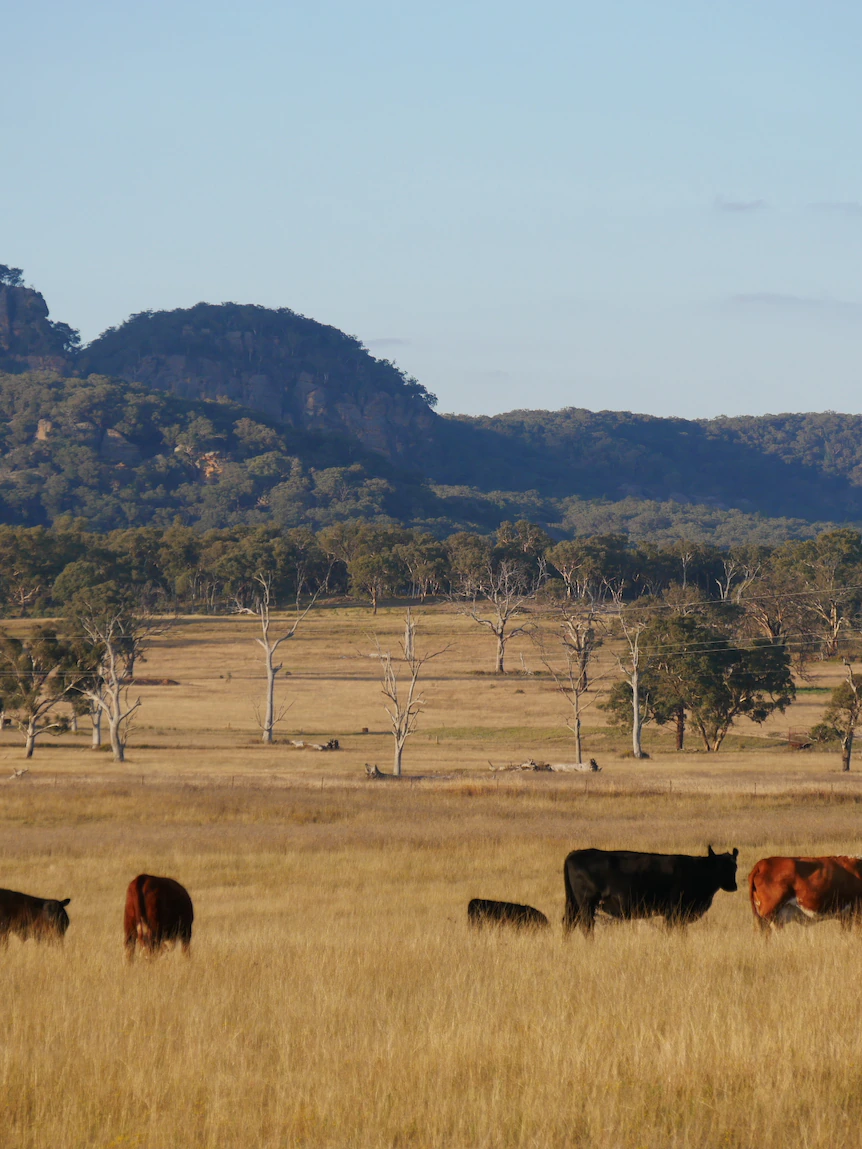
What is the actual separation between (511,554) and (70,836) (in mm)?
121855

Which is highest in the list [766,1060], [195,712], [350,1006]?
[766,1060]

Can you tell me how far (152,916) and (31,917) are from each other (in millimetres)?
1642

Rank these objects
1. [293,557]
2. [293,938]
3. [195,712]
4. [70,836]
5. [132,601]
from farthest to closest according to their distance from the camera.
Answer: [293,557], [132,601], [195,712], [70,836], [293,938]

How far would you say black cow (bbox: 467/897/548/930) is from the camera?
48.4 ft

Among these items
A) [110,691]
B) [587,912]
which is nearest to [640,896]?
[587,912]

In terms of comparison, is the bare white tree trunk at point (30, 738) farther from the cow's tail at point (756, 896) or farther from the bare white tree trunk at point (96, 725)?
the cow's tail at point (756, 896)

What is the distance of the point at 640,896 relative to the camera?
13.5 m

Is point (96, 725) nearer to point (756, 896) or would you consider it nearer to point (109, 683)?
point (109, 683)

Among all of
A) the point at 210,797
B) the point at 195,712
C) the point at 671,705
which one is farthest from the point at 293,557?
the point at 210,797

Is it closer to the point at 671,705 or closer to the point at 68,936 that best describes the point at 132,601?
the point at 671,705

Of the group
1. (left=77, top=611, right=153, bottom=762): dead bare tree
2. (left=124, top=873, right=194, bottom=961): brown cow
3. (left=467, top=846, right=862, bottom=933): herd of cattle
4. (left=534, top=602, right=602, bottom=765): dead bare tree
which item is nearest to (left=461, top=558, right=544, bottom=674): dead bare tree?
(left=534, top=602, right=602, bottom=765): dead bare tree

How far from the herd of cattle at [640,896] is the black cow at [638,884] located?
0.01 meters

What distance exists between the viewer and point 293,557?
138750 mm

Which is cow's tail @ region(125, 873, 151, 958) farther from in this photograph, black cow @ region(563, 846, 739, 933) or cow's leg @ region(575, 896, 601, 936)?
cow's leg @ region(575, 896, 601, 936)
